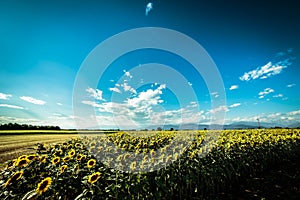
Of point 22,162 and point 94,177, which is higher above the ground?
point 22,162

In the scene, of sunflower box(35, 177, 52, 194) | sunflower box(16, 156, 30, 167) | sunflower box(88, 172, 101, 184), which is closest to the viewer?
sunflower box(35, 177, 52, 194)

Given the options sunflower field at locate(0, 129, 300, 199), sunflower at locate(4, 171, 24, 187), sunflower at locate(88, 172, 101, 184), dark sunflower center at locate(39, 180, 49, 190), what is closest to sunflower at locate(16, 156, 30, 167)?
sunflower field at locate(0, 129, 300, 199)

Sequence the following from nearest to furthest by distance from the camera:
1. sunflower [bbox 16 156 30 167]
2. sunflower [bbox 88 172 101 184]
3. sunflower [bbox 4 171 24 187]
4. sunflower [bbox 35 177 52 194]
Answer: sunflower [bbox 35 177 52 194] < sunflower [bbox 4 171 24 187] < sunflower [bbox 88 172 101 184] < sunflower [bbox 16 156 30 167]

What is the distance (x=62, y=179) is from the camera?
2.89 m

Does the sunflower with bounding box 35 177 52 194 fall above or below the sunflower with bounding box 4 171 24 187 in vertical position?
below

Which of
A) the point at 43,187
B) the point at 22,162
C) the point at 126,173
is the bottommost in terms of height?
the point at 126,173

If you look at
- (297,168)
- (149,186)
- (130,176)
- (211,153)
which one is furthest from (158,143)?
(297,168)

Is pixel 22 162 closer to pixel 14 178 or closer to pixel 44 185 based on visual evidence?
pixel 14 178

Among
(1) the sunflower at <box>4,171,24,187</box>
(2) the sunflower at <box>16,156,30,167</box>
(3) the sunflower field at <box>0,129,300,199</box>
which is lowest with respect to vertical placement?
(3) the sunflower field at <box>0,129,300,199</box>

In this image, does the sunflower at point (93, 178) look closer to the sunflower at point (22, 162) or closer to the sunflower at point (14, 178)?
the sunflower at point (14, 178)

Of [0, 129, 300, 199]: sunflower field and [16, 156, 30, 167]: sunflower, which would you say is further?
[16, 156, 30, 167]: sunflower

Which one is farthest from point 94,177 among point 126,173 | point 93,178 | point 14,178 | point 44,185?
point 14,178

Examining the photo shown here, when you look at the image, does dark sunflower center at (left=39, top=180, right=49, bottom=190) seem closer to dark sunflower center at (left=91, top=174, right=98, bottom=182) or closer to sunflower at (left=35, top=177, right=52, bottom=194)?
sunflower at (left=35, top=177, right=52, bottom=194)

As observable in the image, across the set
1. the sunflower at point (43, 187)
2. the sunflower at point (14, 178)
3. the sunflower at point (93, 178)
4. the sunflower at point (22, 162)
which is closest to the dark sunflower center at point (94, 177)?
the sunflower at point (93, 178)
